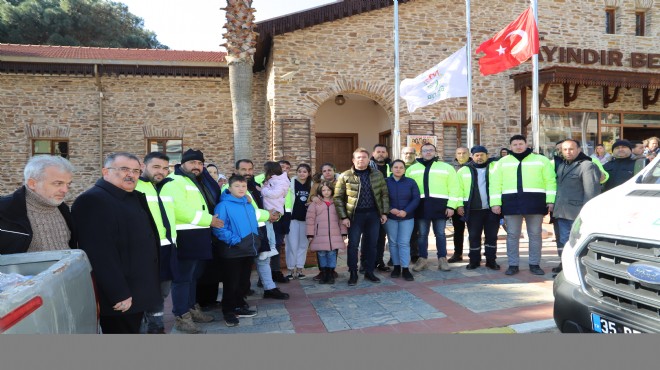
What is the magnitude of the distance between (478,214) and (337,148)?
9.64 m

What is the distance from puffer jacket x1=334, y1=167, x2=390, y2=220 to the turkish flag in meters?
5.26

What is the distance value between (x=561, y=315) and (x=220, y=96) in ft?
43.5

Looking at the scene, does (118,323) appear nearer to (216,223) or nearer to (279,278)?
(216,223)

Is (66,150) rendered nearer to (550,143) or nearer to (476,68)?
(476,68)

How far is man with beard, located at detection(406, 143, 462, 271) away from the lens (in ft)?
20.1

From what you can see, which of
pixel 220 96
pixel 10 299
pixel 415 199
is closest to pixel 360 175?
pixel 415 199

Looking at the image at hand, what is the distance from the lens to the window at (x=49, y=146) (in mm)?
13703

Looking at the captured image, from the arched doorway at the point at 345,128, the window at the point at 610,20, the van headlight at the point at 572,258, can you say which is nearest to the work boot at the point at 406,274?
the van headlight at the point at 572,258

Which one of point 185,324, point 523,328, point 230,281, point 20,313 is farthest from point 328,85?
point 20,313

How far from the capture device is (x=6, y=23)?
24.9 meters

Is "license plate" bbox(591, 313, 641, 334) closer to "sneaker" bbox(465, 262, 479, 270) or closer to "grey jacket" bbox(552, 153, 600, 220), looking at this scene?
"grey jacket" bbox(552, 153, 600, 220)

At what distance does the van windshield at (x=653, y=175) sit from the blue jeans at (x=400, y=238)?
321 centimetres

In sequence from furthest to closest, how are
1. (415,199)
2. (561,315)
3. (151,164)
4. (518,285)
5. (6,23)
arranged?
(6,23) < (415,199) < (518,285) < (151,164) < (561,315)

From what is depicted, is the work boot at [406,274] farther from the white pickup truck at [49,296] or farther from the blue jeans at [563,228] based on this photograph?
the white pickup truck at [49,296]
